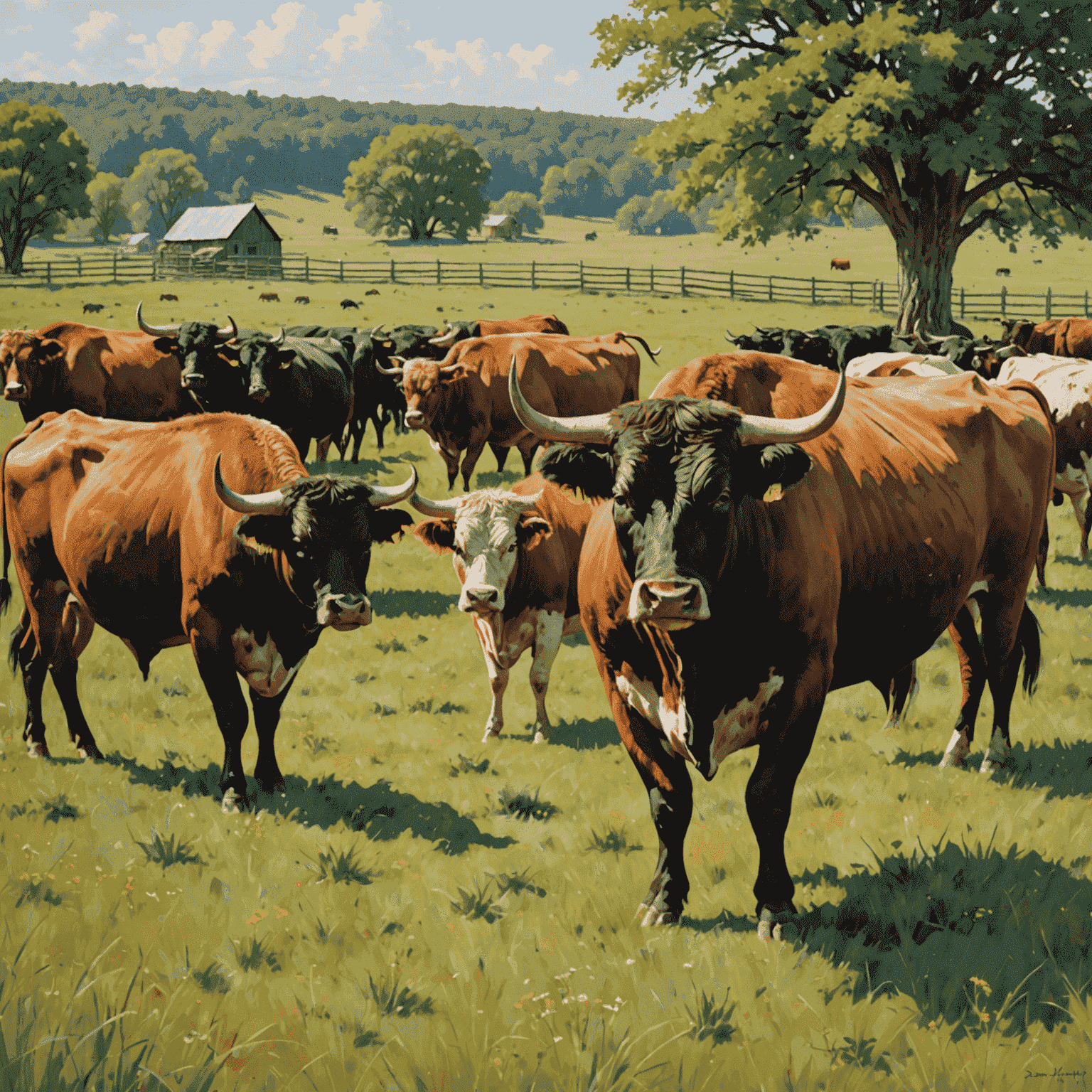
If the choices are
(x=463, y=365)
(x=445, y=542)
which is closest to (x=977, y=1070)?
(x=445, y=542)

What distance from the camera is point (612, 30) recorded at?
30.6 m

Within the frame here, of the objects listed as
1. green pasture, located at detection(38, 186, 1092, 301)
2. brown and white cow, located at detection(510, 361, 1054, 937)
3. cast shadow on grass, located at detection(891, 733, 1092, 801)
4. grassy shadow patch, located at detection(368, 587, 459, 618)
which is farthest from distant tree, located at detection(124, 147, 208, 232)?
brown and white cow, located at detection(510, 361, 1054, 937)

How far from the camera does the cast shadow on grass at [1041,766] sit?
5750mm

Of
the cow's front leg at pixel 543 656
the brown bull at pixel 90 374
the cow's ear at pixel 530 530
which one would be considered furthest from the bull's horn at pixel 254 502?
the brown bull at pixel 90 374

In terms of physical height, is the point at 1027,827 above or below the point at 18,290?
below

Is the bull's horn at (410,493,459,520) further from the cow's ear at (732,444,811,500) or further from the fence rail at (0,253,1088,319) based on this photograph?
the fence rail at (0,253,1088,319)

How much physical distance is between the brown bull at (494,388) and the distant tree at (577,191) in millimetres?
186543

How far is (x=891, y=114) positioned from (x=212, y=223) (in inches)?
2072

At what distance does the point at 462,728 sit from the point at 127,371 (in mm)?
8591

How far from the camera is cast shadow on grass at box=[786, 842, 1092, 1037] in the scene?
355cm

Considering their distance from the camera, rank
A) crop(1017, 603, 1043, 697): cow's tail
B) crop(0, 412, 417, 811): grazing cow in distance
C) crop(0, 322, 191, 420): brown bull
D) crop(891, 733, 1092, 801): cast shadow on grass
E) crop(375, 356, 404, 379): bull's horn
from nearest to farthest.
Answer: crop(0, 412, 417, 811): grazing cow in distance < crop(891, 733, 1092, 801): cast shadow on grass < crop(1017, 603, 1043, 697): cow's tail < crop(0, 322, 191, 420): brown bull < crop(375, 356, 404, 379): bull's horn

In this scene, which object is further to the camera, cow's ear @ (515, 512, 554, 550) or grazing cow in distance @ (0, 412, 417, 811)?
cow's ear @ (515, 512, 554, 550)

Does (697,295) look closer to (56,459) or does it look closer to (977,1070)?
(56,459)
